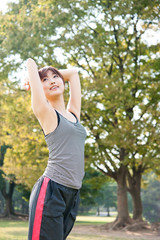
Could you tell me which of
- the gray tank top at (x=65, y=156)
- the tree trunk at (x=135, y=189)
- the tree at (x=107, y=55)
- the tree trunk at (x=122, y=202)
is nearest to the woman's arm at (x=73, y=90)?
the gray tank top at (x=65, y=156)

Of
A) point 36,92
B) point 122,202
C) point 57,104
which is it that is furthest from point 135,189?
point 36,92

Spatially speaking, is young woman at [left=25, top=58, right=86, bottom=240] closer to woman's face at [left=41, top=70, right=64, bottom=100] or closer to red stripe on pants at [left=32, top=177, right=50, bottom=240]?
red stripe on pants at [left=32, top=177, right=50, bottom=240]

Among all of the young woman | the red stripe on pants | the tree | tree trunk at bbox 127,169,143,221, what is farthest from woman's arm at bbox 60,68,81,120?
tree trunk at bbox 127,169,143,221

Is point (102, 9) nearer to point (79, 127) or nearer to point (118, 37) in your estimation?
point (118, 37)

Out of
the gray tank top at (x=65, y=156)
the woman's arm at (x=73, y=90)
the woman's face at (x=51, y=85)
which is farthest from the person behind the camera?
the woman's arm at (x=73, y=90)

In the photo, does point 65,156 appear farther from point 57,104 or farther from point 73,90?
point 73,90

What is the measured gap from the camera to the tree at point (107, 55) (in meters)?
13.7

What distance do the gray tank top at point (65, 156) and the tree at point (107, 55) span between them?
10.8 metres

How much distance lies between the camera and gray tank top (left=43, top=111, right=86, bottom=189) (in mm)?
2414

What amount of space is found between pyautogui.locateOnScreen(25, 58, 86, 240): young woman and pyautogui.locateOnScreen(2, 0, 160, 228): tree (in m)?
10.8

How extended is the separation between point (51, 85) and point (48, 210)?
39.9 inches

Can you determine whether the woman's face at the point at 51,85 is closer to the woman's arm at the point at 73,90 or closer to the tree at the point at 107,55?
the woman's arm at the point at 73,90

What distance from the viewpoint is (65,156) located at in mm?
2438

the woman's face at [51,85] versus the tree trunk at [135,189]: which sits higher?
the woman's face at [51,85]
